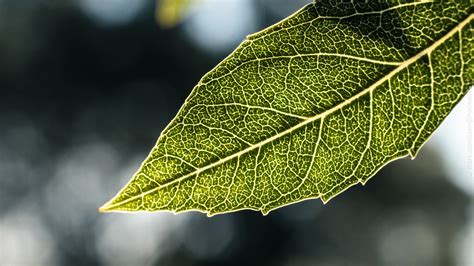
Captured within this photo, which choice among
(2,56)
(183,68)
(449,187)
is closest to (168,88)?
(183,68)

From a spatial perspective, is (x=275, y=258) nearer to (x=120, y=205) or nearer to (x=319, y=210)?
(x=319, y=210)

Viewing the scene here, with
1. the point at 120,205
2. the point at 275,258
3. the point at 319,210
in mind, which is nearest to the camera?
the point at 120,205

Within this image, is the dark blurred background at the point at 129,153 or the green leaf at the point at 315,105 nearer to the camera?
the green leaf at the point at 315,105

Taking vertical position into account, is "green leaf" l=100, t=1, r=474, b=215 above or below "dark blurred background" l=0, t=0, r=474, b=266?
above

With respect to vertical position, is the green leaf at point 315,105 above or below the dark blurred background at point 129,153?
above
